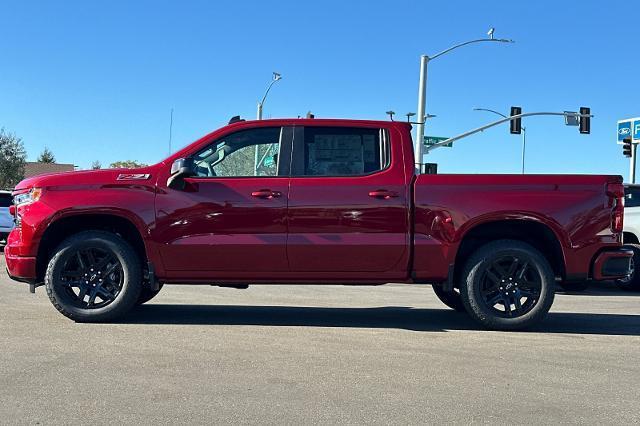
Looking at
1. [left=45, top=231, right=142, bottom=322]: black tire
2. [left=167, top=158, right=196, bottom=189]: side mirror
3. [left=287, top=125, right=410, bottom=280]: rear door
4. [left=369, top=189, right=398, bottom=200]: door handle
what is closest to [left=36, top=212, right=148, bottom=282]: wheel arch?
[left=45, top=231, right=142, bottom=322]: black tire

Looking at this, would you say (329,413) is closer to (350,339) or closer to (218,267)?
(350,339)

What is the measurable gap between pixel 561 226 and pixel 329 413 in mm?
3556

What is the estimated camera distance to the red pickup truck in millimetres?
6391

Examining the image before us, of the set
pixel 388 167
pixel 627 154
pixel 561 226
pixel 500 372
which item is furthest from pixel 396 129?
pixel 627 154

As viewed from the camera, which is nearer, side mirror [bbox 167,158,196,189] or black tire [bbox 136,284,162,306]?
side mirror [bbox 167,158,196,189]

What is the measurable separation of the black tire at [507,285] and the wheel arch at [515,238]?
0.17 m

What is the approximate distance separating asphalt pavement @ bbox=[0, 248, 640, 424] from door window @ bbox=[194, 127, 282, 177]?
157 cm

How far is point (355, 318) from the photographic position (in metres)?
7.41

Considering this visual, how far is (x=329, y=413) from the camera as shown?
3975 millimetres

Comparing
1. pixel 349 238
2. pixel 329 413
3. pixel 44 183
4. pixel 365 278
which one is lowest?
pixel 329 413

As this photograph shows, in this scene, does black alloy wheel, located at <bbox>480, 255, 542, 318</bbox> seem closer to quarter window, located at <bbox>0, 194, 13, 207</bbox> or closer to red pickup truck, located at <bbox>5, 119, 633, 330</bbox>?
red pickup truck, located at <bbox>5, 119, 633, 330</bbox>

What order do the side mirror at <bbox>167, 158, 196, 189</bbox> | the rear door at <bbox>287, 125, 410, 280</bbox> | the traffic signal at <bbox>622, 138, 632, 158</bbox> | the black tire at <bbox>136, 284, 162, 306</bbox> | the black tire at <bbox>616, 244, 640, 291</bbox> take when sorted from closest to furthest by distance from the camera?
1. the side mirror at <bbox>167, 158, 196, 189</bbox>
2. the rear door at <bbox>287, 125, 410, 280</bbox>
3. the black tire at <bbox>136, 284, 162, 306</bbox>
4. the black tire at <bbox>616, 244, 640, 291</bbox>
5. the traffic signal at <bbox>622, 138, 632, 158</bbox>

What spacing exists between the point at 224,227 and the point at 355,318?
1.98 meters

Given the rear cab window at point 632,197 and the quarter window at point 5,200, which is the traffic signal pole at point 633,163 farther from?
the quarter window at point 5,200
